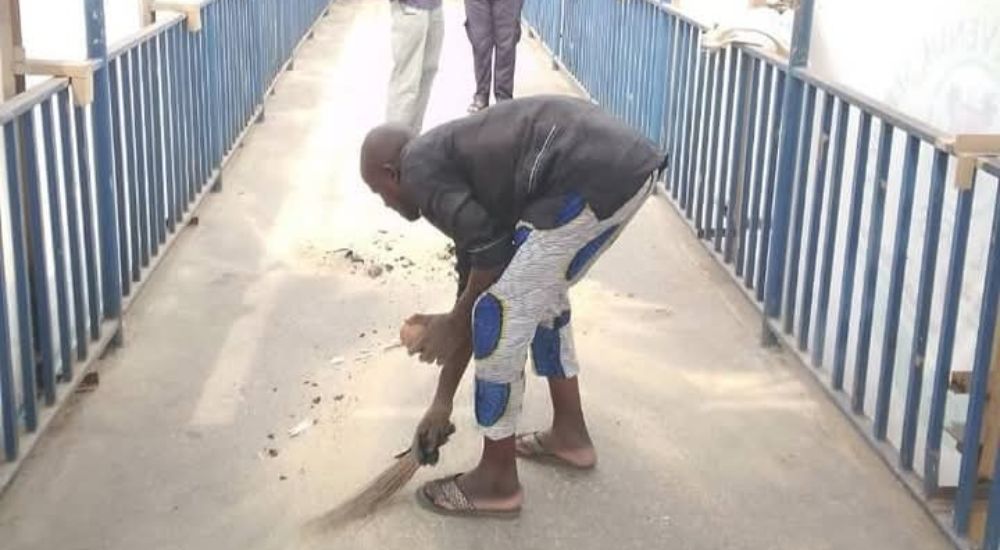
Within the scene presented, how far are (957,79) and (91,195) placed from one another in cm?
293

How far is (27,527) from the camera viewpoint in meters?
3.47

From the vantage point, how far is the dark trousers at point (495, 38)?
29.5 feet

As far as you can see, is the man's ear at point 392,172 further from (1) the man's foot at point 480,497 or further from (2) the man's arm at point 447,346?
(1) the man's foot at point 480,497

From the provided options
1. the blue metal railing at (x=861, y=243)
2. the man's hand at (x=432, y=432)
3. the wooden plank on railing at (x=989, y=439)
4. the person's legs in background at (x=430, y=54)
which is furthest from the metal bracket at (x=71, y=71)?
the person's legs in background at (x=430, y=54)

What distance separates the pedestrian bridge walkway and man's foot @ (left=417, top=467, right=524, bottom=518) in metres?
0.04

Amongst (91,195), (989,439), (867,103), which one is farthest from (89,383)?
(989,439)

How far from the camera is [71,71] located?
13.8 ft

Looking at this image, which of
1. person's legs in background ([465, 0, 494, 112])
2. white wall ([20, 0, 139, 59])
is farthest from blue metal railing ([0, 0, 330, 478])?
person's legs in background ([465, 0, 494, 112])

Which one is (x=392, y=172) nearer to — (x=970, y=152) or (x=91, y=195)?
(x=970, y=152)

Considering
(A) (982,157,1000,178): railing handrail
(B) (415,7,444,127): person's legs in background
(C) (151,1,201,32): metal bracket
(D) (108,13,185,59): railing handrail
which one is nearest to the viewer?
(A) (982,157,1000,178): railing handrail

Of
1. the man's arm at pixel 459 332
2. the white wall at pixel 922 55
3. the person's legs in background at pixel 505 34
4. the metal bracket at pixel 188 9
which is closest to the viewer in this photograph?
the man's arm at pixel 459 332

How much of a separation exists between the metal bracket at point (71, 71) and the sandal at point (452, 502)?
5.96ft

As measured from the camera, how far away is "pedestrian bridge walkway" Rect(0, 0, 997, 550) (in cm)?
355

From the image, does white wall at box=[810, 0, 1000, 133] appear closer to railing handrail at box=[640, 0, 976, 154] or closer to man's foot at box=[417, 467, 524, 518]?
railing handrail at box=[640, 0, 976, 154]
